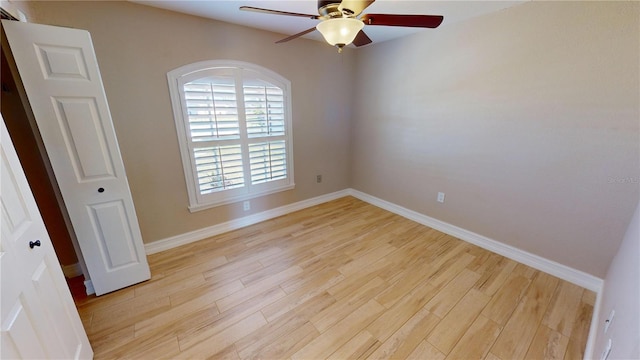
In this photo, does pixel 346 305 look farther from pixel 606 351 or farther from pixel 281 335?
pixel 606 351

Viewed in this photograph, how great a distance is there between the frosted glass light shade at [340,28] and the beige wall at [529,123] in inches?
68.9

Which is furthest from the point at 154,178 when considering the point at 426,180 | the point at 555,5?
the point at 555,5

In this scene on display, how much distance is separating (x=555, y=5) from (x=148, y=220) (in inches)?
163

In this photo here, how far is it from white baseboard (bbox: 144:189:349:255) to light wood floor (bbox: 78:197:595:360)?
10cm

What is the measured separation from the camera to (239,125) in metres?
2.74

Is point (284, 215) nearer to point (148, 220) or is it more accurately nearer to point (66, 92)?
point (148, 220)

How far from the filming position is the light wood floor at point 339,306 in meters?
1.55

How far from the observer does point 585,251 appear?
2053mm

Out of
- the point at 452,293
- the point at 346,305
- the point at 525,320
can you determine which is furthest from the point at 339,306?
the point at 525,320

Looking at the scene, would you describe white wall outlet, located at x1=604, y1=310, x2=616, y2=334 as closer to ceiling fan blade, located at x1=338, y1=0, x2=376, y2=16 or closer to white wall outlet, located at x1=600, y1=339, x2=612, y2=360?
white wall outlet, located at x1=600, y1=339, x2=612, y2=360

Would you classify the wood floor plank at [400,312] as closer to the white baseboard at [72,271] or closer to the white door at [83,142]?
the white door at [83,142]

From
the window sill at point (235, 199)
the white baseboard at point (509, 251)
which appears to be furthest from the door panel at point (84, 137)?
the white baseboard at point (509, 251)

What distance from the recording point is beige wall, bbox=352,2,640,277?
1780 mm

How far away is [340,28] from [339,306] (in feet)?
6.38
